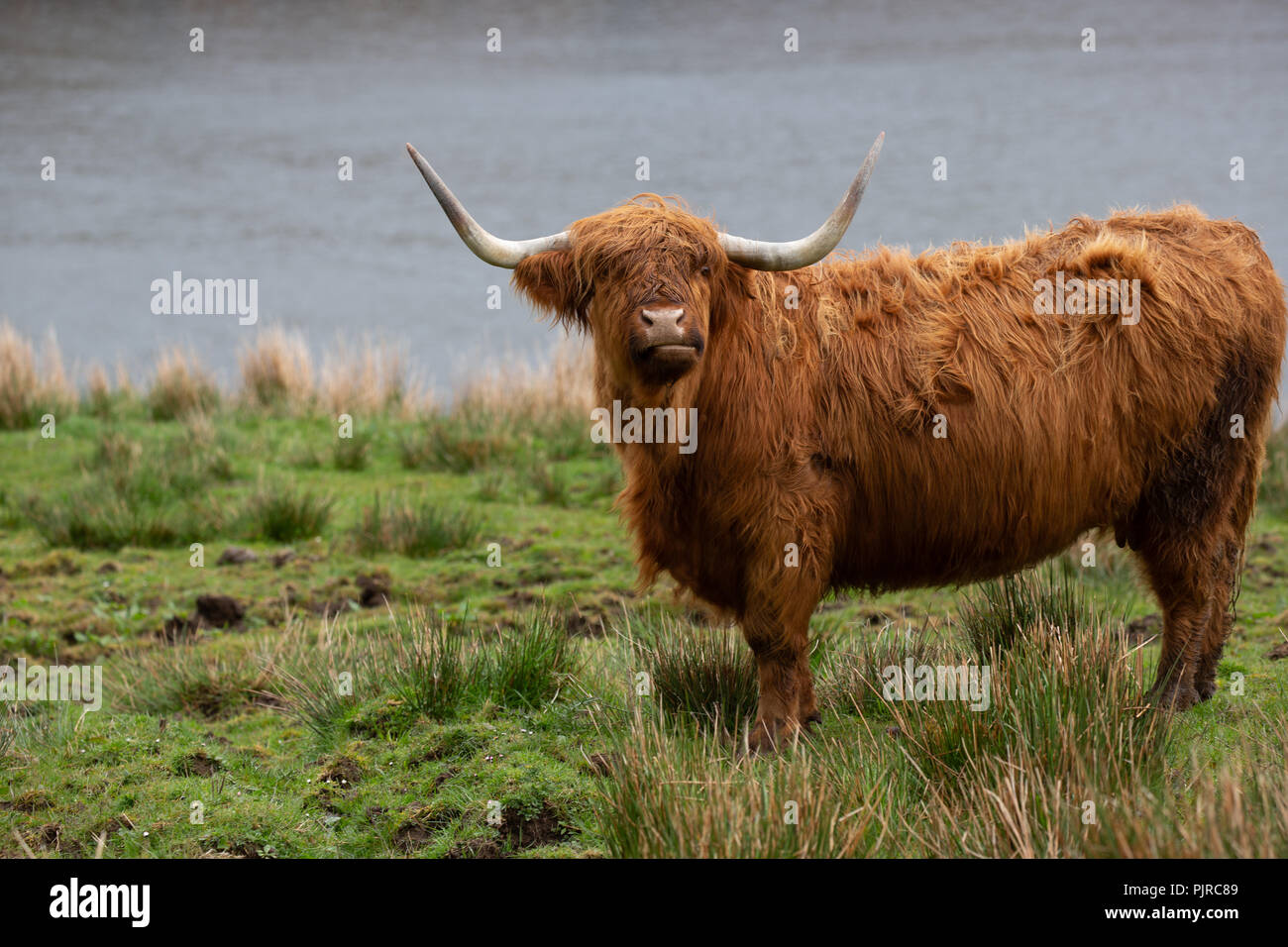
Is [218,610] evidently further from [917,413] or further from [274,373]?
[274,373]

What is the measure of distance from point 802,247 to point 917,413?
72 centimetres

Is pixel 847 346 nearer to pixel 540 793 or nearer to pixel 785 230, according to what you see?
pixel 540 793

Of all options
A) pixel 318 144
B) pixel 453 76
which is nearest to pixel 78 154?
pixel 318 144

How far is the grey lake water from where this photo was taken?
22750 millimetres

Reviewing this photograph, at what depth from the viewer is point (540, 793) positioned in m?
4.17

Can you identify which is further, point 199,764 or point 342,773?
point 199,764

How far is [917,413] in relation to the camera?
446 centimetres

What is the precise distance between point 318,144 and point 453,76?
625cm

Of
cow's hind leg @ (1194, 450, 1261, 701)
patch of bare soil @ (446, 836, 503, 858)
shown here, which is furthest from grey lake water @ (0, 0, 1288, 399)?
patch of bare soil @ (446, 836, 503, 858)

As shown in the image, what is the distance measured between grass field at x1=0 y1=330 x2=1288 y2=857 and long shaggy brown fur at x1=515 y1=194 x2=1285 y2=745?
0.44 m

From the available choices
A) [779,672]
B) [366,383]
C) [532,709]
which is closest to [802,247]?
[779,672]

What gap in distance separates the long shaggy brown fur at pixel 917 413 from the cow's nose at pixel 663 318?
0.22 meters

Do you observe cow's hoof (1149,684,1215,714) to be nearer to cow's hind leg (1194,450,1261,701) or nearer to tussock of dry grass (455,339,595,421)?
cow's hind leg (1194,450,1261,701)
